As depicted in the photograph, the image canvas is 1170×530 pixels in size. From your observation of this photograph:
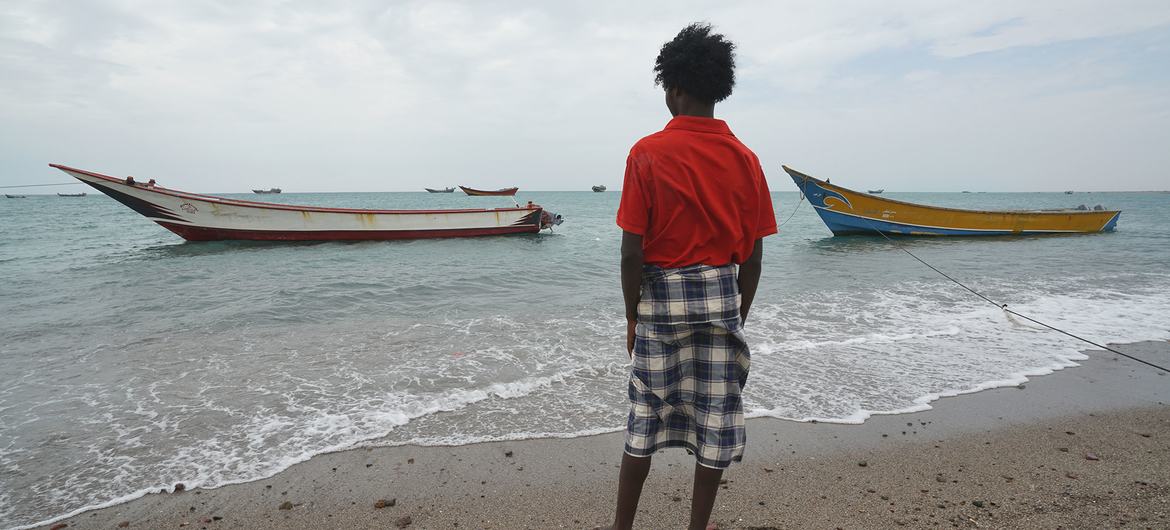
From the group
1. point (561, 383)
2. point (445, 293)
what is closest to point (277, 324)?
point (445, 293)

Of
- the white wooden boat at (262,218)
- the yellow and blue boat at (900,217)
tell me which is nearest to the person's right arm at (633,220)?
the white wooden boat at (262,218)

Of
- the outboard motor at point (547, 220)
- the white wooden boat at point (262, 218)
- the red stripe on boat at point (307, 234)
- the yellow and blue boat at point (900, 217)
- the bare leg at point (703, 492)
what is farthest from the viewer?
the outboard motor at point (547, 220)

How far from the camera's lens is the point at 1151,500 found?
2686 millimetres

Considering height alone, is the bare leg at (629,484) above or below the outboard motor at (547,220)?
below

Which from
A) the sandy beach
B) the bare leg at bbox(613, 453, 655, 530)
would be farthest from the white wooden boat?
the bare leg at bbox(613, 453, 655, 530)

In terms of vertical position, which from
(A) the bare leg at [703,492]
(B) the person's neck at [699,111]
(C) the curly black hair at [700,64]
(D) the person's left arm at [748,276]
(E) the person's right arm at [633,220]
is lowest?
(A) the bare leg at [703,492]

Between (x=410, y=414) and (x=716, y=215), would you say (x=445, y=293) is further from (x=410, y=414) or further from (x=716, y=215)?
(x=716, y=215)

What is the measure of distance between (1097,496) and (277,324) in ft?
26.6

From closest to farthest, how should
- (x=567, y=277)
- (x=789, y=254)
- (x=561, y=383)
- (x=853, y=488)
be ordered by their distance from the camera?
1. (x=853, y=488)
2. (x=561, y=383)
3. (x=567, y=277)
4. (x=789, y=254)

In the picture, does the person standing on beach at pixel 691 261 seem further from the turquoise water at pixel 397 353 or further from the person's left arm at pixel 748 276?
the turquoise water at pixel 397 353

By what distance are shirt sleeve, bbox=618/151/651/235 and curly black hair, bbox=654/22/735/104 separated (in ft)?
1.11

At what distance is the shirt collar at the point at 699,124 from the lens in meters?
1.80

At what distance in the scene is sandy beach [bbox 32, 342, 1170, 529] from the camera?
8.69 feet

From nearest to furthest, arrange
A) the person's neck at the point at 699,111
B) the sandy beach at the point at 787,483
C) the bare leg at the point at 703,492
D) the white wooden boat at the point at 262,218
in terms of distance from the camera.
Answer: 1. the person's neck at the point at 699,111
2. the bare leg at the point at 703,492
3. the sandy beach at the point at 787,483
4. the white wooden boat at the point at 262,218
